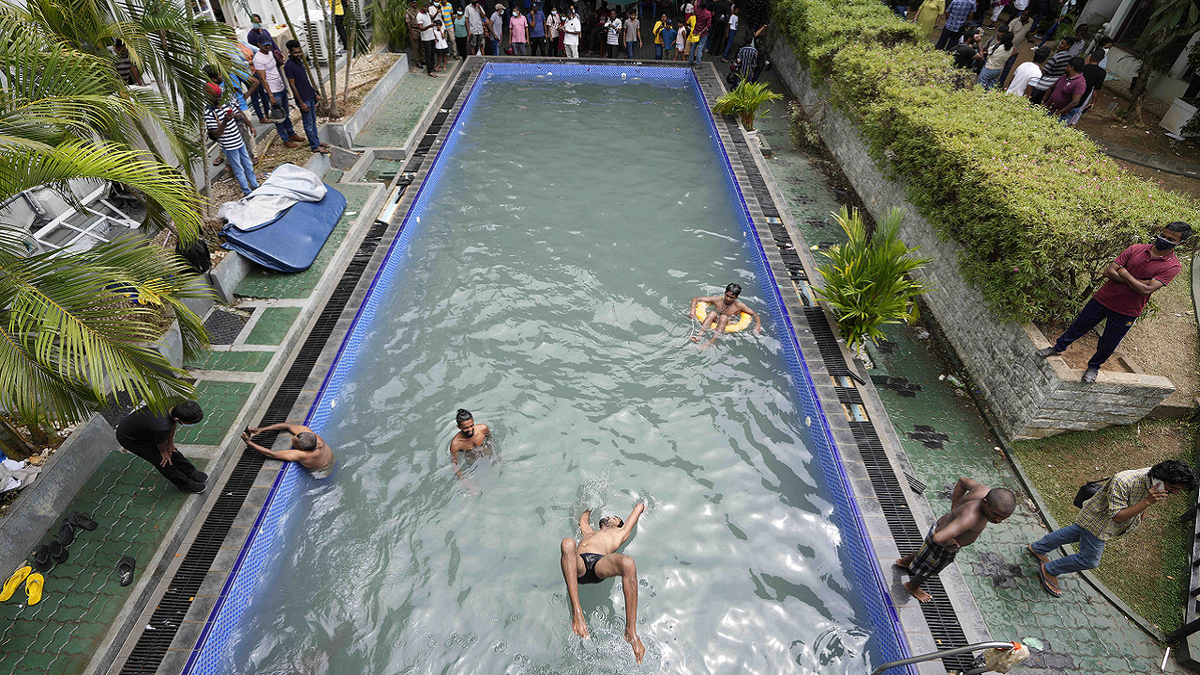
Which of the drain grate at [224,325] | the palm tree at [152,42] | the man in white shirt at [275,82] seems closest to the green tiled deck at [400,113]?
the man in white shirt at [275,82]

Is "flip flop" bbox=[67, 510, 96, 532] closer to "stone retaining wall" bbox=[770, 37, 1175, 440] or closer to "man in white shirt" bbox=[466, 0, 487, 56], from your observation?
"stone retaining wall" bbox=[770, 37, 1175, 440]

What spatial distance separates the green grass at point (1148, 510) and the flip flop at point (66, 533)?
969 centimetres

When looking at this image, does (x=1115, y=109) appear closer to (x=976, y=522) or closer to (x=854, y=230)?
(x=854, y=230)

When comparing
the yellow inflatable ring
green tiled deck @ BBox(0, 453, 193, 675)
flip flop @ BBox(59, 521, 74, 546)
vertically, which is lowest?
green tiled deck @ BBox(0, 453, 193, 675)

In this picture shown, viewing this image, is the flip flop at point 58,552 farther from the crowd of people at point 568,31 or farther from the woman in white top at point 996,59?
the woman in white top at point 996,59

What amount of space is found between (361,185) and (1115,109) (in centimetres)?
1625

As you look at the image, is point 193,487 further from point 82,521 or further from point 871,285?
point 871,285

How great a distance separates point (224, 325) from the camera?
7.47 meters

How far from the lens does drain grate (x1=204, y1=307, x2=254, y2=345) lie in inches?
286

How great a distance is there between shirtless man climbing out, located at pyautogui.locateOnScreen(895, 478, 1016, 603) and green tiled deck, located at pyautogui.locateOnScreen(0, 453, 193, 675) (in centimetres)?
704

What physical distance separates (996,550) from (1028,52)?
16.2 meters

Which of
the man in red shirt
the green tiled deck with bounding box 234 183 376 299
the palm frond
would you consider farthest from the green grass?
the green tiled deck with bounding box 234 183 376 299

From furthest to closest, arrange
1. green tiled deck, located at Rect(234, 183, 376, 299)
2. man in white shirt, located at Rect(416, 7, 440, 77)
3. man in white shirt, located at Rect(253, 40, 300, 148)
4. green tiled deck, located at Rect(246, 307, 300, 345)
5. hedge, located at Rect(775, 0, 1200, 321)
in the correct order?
man in white shirt, located at Rect(416, 7, 440, 77) → man in white shirt, located at Rect(253, 40, 300, 148) → green tiled deck, located at Rect(234, 183, 376, 299) → green tiled deck, located at Rect(246, 307, 300, 345) → hedge, located at Rect(775, 0, 1200, 321)

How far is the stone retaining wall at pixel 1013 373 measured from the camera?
5.91 m
